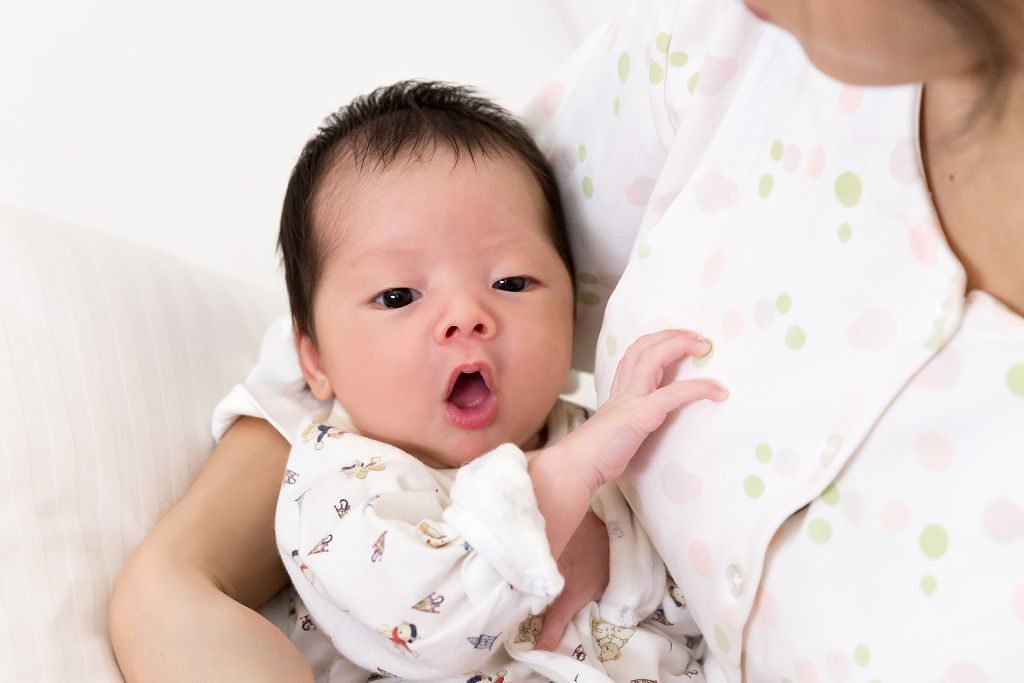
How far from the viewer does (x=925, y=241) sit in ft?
2.34

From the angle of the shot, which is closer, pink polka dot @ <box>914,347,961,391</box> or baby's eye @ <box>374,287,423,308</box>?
pink polka dot @ <box>914,347,961,391</box>

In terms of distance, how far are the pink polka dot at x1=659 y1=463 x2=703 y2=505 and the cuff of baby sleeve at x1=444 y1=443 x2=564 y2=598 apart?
11 centimetres

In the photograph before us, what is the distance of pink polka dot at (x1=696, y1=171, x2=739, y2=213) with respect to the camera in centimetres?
87

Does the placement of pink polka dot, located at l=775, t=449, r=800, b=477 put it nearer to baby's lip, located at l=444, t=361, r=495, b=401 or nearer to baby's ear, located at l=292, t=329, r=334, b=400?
baby's lip, located at l=444, t=361, r=495, b=401

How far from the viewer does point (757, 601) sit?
79 cm

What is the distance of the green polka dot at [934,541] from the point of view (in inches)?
26.6

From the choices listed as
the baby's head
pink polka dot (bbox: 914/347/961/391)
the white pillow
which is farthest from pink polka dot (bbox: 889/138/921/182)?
the white pillow

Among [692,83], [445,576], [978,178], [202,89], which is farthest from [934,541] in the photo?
[202,89]

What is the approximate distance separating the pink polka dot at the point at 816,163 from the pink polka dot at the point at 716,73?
146mm

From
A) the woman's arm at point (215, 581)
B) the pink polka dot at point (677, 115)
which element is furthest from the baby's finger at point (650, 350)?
the woman's arm at point (215, 581)

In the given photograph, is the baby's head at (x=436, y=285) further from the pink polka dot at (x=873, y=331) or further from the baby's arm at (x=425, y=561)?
the pink polka dot at (x=873, y=331)

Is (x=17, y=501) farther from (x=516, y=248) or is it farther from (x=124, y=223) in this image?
(x=124, y=223)

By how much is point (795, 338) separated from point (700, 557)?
0.62 ft

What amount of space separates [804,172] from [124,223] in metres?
1.13
